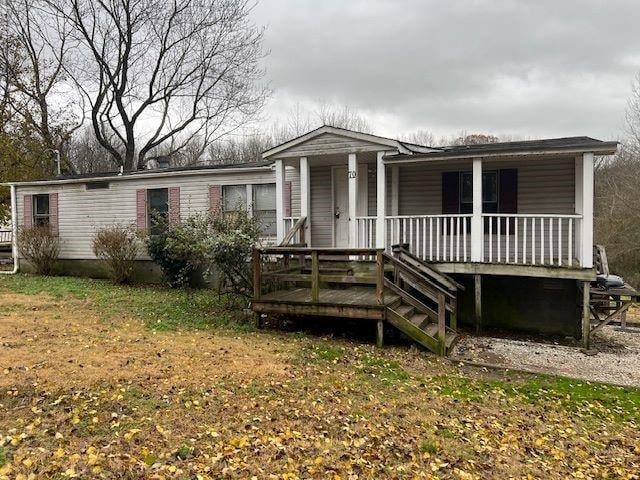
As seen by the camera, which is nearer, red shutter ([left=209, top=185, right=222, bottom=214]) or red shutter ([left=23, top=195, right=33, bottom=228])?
red shutter ([left=209, top=185, right=222, bottom=214])

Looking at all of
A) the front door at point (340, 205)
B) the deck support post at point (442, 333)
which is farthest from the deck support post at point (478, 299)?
the front door at point (340, 205)

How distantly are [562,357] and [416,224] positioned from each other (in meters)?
3.51

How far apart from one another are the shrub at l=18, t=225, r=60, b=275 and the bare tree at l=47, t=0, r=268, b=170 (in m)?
9.92

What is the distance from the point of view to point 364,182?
33.6 ft

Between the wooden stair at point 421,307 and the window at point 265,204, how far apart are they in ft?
13.5

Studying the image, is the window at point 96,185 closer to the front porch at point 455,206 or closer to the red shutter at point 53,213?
the red shutter at point 53,213

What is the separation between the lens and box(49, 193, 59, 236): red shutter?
45.9ft

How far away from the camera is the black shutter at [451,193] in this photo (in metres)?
9.89

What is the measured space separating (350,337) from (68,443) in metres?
4.73

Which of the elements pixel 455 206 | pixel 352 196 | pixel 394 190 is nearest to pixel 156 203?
pixel 352 196

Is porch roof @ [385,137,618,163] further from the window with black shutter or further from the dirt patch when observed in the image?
the dirt patch

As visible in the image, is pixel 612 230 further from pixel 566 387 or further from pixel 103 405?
pixel 103 405

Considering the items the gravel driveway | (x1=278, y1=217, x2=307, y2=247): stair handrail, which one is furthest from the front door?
the gravel driveway

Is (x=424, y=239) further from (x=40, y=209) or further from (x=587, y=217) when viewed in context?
(x=40, y=209)
